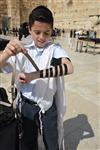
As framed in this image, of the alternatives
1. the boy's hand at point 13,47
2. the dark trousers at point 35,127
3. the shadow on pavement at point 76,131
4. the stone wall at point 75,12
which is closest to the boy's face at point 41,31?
the boy's hand at point 13,47

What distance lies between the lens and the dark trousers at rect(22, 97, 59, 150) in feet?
8.43

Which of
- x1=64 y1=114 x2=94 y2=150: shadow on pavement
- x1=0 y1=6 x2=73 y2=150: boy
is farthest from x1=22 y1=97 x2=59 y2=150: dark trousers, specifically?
x1=64 y1=114 x2=94 y2=150: shadow on pavement

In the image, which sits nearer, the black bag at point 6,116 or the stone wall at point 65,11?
the black bag at point 6,116

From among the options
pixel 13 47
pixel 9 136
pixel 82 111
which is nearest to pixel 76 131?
pixel 82 111

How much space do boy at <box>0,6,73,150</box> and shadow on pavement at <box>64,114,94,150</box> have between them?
42.3 inches

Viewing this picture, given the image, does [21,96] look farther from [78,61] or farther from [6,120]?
[78,61]

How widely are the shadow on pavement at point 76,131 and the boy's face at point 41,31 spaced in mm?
1673

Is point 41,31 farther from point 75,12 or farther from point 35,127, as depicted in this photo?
point 75,12

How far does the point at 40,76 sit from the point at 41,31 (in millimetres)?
336

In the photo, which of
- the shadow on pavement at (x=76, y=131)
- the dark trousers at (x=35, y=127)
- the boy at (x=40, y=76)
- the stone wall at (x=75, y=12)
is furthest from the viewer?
the stone wall at (x=75, y=12)

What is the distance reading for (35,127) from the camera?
2.65 metres

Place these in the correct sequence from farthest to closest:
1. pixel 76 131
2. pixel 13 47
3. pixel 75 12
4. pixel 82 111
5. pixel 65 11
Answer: pixel 65 11, pixel 75 12, pixel 82 111, pixel 76 131, pixel 13 47

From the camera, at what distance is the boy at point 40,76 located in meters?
2.20

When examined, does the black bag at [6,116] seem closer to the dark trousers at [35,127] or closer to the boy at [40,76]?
the boy at [40,76]
